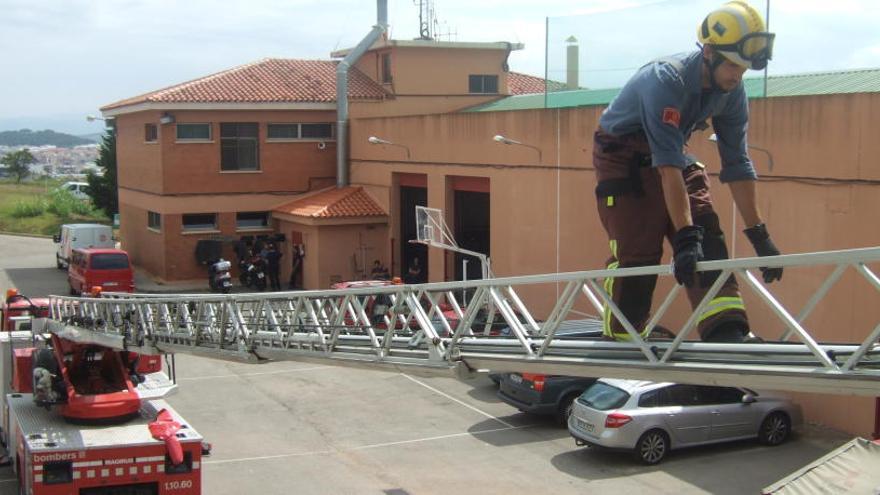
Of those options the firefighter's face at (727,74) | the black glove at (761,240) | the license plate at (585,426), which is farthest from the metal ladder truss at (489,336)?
the license plate at (585,426)

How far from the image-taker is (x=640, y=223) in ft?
17.5

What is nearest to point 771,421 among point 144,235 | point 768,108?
point 768,108

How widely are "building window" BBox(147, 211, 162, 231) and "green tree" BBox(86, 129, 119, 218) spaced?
16776 mm

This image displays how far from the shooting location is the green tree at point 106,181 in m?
49.7

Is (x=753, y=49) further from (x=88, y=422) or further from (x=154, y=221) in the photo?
(x=154, y=221)

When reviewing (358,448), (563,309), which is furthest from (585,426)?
(563,309)

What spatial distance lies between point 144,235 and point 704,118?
3142cm

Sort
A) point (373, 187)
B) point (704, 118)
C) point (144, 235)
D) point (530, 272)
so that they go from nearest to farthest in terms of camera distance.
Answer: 1. point (704, 118)
2. point (530, 272)
3. point (373, 187)
4. point (144, 235)

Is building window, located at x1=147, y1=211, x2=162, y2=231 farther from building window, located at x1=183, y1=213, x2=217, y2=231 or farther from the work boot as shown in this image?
the work boot

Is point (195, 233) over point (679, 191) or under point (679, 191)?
under

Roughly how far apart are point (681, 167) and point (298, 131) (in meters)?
28.5

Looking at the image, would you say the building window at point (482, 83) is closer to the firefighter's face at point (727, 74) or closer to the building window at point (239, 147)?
the building window at point (239, 147)

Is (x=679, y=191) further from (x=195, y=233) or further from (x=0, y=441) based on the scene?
(x=195, y=233)

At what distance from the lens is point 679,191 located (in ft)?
15.5
